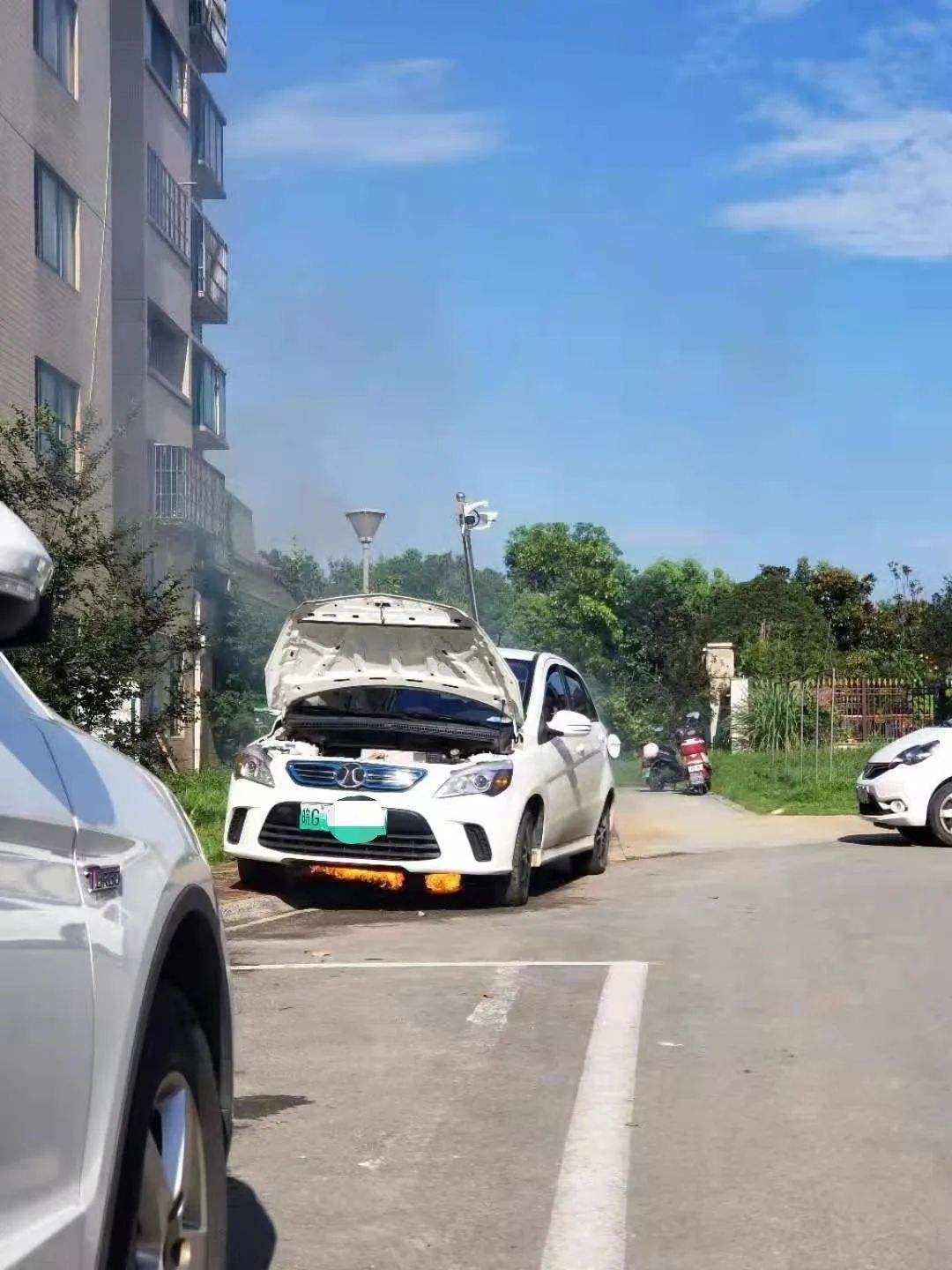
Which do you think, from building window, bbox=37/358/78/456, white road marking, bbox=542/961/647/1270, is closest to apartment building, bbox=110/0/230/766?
building window, bbox=37/358/78/456

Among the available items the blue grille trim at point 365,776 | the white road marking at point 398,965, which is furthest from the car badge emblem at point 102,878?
the blue grille trim at point 365,776

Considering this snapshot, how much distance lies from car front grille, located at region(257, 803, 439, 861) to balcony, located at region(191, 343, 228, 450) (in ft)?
69.4

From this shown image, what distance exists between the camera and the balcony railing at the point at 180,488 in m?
27.0

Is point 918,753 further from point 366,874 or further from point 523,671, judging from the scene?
point 366,874

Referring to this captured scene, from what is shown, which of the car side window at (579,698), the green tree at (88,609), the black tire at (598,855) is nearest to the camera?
the green tree at (88,609)

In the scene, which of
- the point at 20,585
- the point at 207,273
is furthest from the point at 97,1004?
the point at 207,273

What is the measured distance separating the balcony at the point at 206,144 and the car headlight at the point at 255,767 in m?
22.3

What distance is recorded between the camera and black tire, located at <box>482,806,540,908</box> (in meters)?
10.8

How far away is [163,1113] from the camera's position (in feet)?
9.69

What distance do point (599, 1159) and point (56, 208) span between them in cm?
1941

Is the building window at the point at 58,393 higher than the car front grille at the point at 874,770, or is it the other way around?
the building window at the point at 58,393

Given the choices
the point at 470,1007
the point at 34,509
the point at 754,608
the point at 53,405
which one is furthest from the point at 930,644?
the point at 470,1007

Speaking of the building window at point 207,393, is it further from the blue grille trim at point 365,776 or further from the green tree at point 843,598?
the green tree at point 843,598

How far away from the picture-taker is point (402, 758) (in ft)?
35.4
